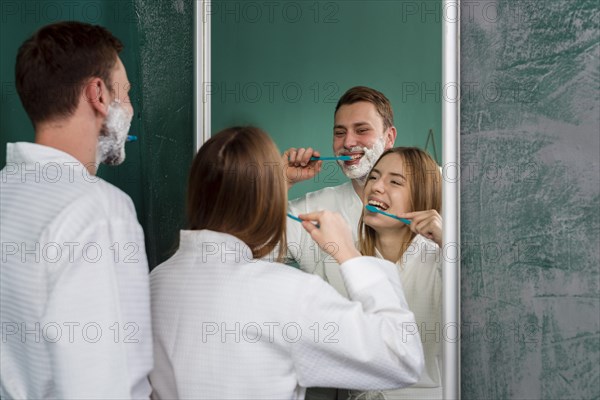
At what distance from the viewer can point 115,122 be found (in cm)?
111

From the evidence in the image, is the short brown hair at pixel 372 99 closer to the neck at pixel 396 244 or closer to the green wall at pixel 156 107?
the neck at pixel 396 244

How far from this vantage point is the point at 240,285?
1.02 metres

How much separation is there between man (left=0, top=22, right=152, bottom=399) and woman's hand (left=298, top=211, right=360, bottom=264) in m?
0.33

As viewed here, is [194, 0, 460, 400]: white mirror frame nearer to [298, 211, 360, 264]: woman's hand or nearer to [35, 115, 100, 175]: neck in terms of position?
[298, 211, 360, 264]: woman's hand

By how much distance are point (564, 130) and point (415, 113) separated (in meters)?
0.31

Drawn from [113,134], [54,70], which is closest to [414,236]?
[113,134]

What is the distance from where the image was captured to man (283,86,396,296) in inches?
51.7

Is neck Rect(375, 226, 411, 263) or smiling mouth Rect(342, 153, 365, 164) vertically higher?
smiling mouth Rect(342, 153, 365, 164)

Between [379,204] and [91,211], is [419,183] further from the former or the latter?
[91,211]

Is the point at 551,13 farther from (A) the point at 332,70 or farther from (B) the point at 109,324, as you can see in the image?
(B) the point at 109,324

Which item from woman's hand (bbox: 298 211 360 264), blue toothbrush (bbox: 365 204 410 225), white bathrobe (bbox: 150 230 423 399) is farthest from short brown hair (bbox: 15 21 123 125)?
blue toothbrush (bbox: 365 204 410 225)

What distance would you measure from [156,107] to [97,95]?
1.98 feet

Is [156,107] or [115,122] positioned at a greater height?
[156,107]

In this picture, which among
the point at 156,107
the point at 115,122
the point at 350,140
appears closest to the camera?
the point at 115,122
